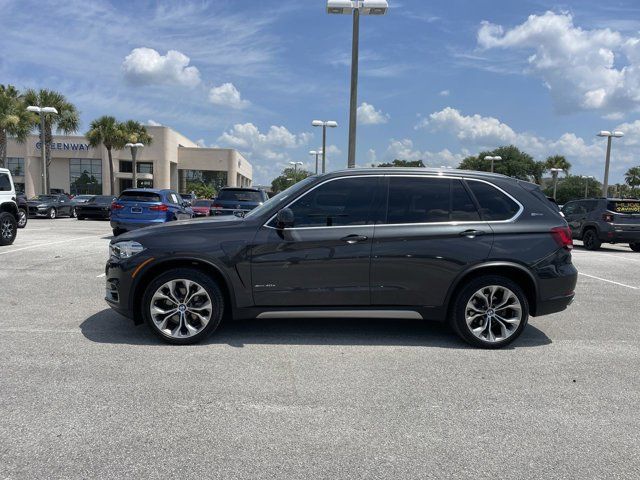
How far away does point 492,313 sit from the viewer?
5113 mm

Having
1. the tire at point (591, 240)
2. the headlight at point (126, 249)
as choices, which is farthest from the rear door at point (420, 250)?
the tire at point (591, 240)

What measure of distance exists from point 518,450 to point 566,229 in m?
2.85

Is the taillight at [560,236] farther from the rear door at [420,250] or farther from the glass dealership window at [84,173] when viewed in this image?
the glass dealership window at [84,173]

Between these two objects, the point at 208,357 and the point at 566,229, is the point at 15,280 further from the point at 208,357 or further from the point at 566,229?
the point at 566,229

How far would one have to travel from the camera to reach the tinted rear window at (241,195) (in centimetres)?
1794

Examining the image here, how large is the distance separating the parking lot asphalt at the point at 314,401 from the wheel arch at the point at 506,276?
0.49m

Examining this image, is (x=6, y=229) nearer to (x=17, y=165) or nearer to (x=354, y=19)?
(x=354, y=19)

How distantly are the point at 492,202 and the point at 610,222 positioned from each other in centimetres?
1273

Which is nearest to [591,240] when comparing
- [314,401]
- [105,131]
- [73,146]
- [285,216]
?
[285,216]

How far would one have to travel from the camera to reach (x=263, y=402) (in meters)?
3.74

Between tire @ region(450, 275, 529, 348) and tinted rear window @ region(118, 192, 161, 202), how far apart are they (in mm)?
11083

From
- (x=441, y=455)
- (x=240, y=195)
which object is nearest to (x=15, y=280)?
(x=441, y=455)

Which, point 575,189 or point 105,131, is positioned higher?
point 105,131

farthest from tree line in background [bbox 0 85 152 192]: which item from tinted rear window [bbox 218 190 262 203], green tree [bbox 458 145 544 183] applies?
green tree [bbox 458 145 544 183]
